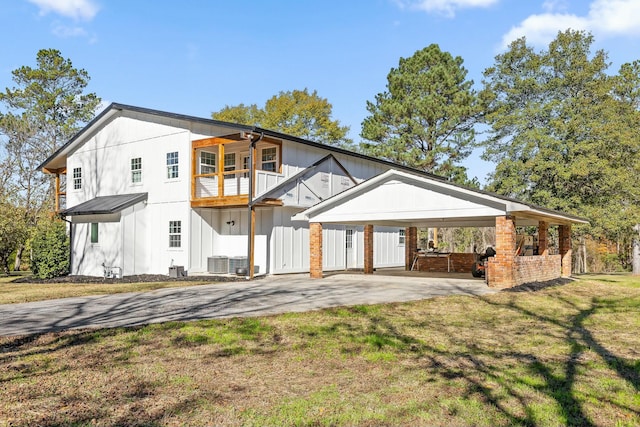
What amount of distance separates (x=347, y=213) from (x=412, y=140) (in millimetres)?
20372

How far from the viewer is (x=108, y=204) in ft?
69.7

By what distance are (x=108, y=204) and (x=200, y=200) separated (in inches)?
172

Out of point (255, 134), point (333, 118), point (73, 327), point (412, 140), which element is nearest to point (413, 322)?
point (73, 327)

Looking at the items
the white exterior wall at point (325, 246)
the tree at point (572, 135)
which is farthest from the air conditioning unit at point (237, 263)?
the tree at point (572, 135)

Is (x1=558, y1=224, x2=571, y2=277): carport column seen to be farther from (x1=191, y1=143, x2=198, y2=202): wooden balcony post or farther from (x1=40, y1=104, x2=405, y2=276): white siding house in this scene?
(x1=191, y1=143, x2=198, y2=202): wooden balcony post

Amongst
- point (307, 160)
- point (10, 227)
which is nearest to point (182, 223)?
point (307, 160)

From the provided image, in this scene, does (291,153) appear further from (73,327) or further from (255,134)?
(73,327)

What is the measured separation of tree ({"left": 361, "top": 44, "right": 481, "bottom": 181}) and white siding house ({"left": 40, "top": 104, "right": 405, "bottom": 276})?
45.4 ft

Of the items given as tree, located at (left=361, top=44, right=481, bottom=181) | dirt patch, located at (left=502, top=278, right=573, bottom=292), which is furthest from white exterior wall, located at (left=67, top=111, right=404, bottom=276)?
tree, located at (left=361, top=44, right=481, bottom=181)

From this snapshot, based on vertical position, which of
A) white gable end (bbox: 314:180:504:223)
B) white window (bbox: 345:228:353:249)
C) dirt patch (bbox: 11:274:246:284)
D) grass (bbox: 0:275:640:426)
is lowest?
dirt patch (bbox: 11:274:246:284)

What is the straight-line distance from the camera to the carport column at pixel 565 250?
20.9 meters

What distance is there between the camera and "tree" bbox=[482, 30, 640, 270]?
25750mm

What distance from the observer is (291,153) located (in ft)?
69.4

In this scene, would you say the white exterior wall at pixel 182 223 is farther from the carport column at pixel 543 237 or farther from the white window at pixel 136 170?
the carport column at pixel 543 237
